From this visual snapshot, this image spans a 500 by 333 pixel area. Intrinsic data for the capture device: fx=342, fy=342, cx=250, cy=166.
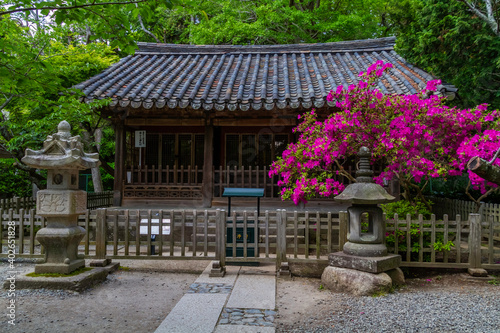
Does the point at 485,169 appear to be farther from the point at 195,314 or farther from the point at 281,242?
the point at 281,242

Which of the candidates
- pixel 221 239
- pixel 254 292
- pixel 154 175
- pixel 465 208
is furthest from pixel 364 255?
pixel 154 175

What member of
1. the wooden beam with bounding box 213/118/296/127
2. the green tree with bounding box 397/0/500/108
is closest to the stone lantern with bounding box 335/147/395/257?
the wooden beam with bounding box 213/118/296/127

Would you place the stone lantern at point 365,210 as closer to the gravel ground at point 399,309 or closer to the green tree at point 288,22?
the gravel ground at point 399,309

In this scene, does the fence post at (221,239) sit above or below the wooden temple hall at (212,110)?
below

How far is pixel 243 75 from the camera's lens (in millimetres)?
10875

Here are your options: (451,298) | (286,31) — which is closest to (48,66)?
(451,298)

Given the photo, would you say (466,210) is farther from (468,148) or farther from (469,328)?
(469,328)

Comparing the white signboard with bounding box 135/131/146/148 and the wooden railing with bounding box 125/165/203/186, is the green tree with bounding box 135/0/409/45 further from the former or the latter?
the wooden railing with bounding box 125/165/203/186

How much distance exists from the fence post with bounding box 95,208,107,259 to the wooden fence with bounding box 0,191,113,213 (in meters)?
4.08

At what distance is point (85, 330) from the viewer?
4.18m

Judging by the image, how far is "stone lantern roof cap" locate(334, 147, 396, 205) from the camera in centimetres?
611

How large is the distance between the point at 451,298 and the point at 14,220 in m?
8.81

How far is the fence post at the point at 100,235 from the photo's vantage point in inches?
278

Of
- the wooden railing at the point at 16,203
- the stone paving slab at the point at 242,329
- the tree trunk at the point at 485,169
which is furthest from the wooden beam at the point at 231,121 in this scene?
the tree trunk at the point at 485,169
